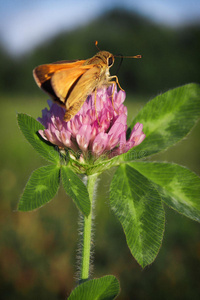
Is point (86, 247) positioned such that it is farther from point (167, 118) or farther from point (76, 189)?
point (167, 118)

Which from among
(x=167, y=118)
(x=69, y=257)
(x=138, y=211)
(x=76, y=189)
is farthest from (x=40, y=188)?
(x=69, y=257)

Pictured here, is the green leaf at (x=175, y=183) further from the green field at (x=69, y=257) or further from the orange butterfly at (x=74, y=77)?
the green field at (x=69, y=257)

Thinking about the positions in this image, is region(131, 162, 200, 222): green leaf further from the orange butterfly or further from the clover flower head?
the orange butterfly

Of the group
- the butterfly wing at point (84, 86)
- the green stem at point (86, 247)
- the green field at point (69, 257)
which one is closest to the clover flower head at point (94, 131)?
the butterfly wing at point (84, 86)

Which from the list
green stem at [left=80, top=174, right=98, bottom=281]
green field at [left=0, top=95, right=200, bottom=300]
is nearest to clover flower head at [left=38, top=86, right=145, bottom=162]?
green stem at [left=80, top=174, right=98, bottom=281]

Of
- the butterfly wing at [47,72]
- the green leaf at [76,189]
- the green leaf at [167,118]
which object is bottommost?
the green leaf at [76,189]

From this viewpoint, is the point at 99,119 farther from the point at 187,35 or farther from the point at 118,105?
the point at 187,35

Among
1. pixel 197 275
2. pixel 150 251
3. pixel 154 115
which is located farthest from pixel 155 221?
pixel 197 275
